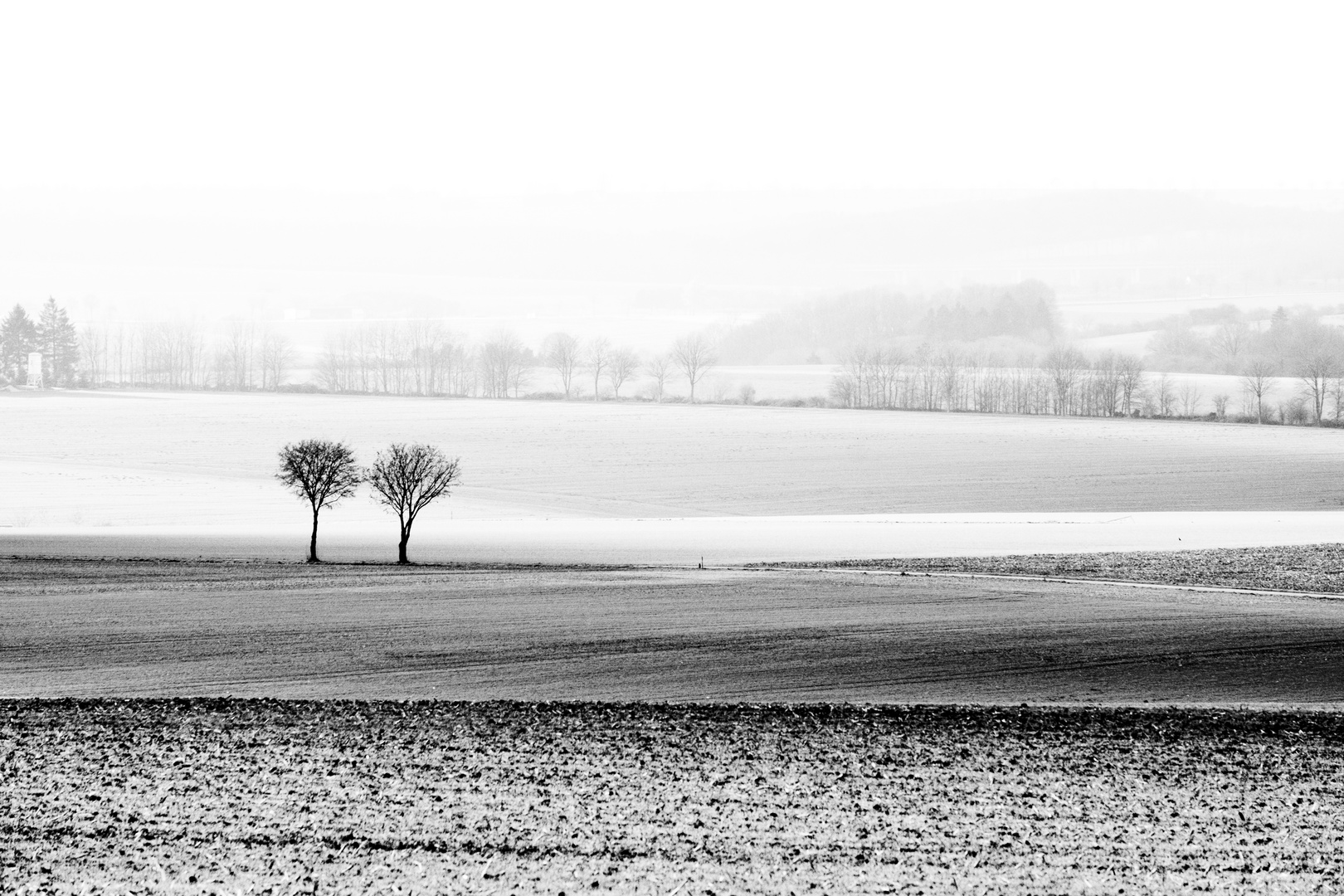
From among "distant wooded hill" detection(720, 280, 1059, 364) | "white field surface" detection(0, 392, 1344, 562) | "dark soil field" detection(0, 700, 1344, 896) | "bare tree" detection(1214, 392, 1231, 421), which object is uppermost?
"distant wooded hill" detection(720, 280, 1059, 364)

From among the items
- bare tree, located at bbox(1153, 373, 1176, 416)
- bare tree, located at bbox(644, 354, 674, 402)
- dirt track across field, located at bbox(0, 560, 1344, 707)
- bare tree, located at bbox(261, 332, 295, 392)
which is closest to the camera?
dirt track across field, located at bbox(0, 560, 1344, 707)

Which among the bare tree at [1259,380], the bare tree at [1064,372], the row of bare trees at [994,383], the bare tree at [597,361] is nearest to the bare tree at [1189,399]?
the row of bare trees at [994,383]

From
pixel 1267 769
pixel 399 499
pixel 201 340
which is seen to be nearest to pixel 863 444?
pixel 399 499

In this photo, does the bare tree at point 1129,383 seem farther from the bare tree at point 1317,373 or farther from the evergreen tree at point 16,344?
the evergreen tree at point 16,344

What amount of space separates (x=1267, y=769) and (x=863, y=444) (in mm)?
60052

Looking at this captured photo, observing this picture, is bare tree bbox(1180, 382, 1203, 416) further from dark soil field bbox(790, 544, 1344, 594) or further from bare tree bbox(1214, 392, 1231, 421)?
dark soil field bbox(790, 544, 1344, 594)

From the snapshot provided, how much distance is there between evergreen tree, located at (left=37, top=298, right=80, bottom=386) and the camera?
347ft

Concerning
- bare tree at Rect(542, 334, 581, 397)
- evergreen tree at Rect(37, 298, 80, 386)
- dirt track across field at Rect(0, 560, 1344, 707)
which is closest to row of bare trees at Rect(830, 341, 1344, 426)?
bare tree at Rect(542, 334, 581, 397)

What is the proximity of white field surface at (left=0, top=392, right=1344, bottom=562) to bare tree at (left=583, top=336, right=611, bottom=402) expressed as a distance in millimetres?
14668

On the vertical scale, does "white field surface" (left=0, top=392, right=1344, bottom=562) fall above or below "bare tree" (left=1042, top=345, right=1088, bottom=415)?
below

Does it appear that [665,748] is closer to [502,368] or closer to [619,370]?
[619,370]

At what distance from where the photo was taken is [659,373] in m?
112

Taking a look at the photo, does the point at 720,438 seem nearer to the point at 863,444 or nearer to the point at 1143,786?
the point at 863,444

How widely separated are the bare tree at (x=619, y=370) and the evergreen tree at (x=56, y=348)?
146 feet
